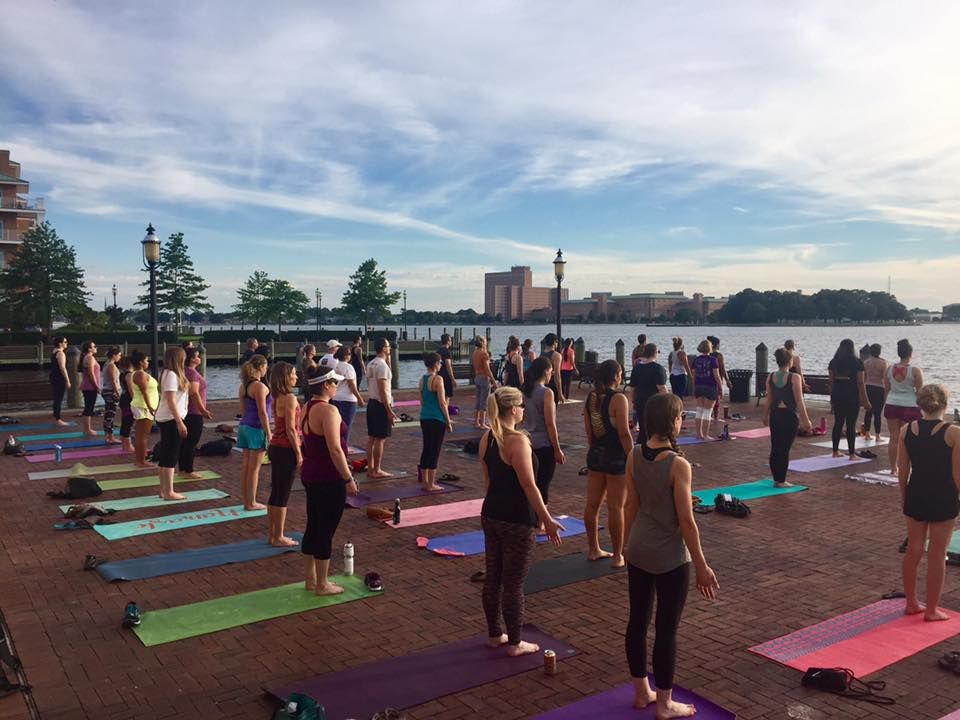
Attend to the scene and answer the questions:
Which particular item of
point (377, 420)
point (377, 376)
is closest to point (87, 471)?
point (377, 420)

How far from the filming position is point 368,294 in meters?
77.1

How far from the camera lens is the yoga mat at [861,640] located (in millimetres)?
5098

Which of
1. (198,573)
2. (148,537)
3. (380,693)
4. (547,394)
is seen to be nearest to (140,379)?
(148,537)

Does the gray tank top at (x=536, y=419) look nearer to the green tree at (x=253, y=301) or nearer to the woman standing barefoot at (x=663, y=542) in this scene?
the woman standing barefoot at (x=663, y=542)

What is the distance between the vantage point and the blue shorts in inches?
328

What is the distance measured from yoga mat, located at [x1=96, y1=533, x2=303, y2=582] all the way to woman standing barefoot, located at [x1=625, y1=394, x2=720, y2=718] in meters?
4.36

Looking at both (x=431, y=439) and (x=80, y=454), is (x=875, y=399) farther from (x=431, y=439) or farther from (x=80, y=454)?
(x=80, y=454)

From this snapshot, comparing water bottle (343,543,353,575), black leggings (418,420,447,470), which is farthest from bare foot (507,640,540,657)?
black leggings (418,420,447,470)

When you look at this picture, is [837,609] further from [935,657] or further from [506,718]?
[506,718]

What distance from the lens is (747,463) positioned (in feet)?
40.7

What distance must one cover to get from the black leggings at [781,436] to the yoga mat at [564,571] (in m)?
4.16

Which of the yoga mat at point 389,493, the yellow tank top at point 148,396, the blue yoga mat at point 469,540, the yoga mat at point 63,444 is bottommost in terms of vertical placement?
the blue yoga mat at point 469,540

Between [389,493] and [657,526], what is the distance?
6.47 metres

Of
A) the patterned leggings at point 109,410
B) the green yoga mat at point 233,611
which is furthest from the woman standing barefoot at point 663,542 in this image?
the patterned leggings at point 109,410
